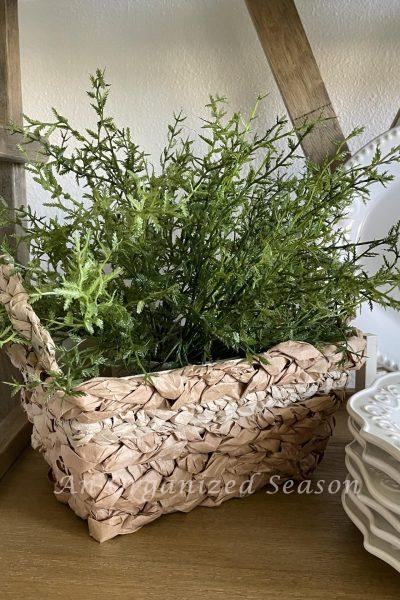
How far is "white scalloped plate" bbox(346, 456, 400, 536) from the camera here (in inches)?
16.4

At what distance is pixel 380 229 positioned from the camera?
813 millimetres

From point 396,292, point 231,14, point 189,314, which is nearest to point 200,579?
point 189,314

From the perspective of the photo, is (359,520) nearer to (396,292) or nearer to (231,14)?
(396,292)

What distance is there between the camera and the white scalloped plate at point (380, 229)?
796mm

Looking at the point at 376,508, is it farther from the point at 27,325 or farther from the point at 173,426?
the point at 27,325

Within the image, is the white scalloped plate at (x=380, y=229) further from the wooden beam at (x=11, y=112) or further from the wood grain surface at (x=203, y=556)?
the wooden beam at (x=11, y=112)

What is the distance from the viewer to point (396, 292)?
0.84 m

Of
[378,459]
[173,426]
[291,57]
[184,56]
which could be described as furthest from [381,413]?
[184,56]

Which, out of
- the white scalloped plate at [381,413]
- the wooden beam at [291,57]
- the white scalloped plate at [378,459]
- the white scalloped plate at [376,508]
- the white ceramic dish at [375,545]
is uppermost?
the wooden beam at [291,57]

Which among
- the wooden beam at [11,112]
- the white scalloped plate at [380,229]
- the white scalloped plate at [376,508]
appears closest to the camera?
the white scalloped plate at [376,508]

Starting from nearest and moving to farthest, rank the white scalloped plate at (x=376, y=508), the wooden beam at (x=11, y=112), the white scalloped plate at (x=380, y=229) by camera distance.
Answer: the white scalloped plate at (x=376, y=508), the wooden beam at (x=11, y=112), the white scalloped plate at (x=380, y=229)

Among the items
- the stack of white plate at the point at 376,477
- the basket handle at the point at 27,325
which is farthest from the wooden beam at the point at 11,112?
the stack of white plate at the point at 376,477

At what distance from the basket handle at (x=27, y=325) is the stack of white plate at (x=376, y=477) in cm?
26

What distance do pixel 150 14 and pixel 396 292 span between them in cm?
54
